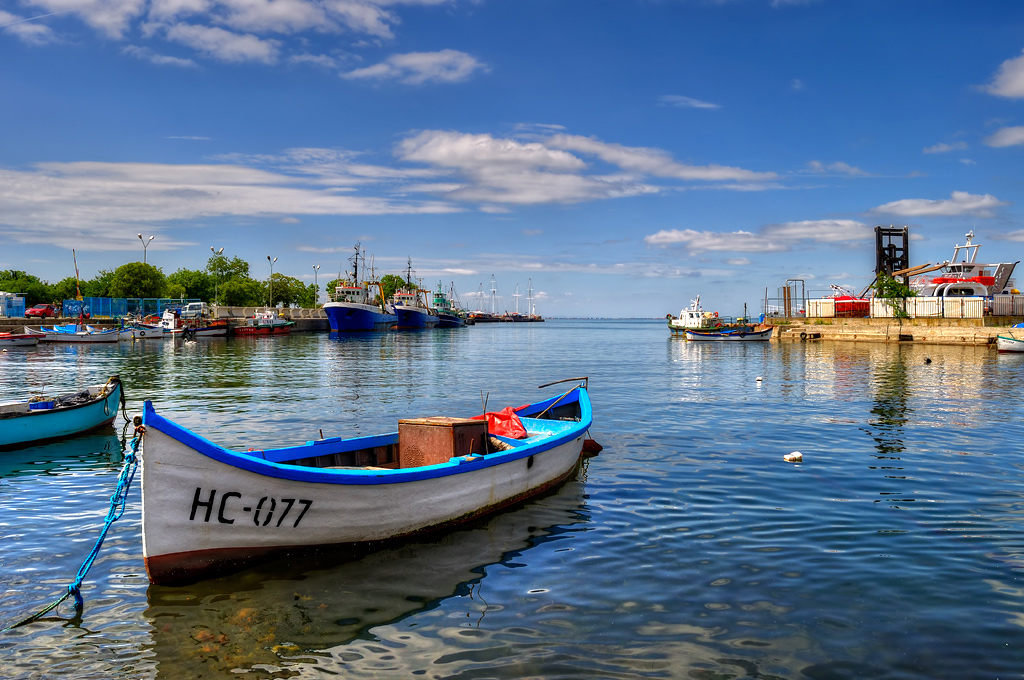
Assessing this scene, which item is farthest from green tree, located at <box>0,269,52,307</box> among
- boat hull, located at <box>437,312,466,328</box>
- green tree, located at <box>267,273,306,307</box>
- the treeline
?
boat hull, located at <box>437,312,466,328</box>

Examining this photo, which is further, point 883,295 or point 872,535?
point 883,295

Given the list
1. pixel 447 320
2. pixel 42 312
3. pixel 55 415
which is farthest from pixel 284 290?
pixel 55 415

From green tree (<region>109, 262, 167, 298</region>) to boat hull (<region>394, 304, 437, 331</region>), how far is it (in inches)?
1556

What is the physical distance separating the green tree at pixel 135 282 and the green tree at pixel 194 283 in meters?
21.8

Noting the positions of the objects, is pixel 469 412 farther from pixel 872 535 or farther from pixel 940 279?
pixel 940 279

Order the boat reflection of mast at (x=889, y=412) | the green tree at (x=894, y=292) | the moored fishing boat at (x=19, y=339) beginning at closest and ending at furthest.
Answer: the boat reflection of mast at (x=889, y=412) → the moored fishing boat at (x=19, y=339) → the green tree at (x=894, y=292)

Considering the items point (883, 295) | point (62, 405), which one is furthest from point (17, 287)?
point (883, 295)

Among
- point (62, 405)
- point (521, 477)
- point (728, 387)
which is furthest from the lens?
point (728, 387)

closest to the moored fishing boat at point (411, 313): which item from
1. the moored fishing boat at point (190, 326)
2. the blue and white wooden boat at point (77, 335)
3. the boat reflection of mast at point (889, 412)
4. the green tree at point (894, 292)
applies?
the moored fishing boat at point (190, 326)

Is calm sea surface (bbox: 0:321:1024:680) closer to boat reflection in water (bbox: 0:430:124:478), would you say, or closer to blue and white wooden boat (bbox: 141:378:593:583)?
boat reflection in water (bbox: 0:430:124:478)

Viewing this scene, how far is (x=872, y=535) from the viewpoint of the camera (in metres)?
10.6

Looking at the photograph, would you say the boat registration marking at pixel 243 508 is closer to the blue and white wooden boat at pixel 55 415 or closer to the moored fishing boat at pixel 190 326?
the blue and white wooden boat at pixel 55 415

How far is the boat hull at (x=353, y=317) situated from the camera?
100 m

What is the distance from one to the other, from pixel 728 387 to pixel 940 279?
54.0m
